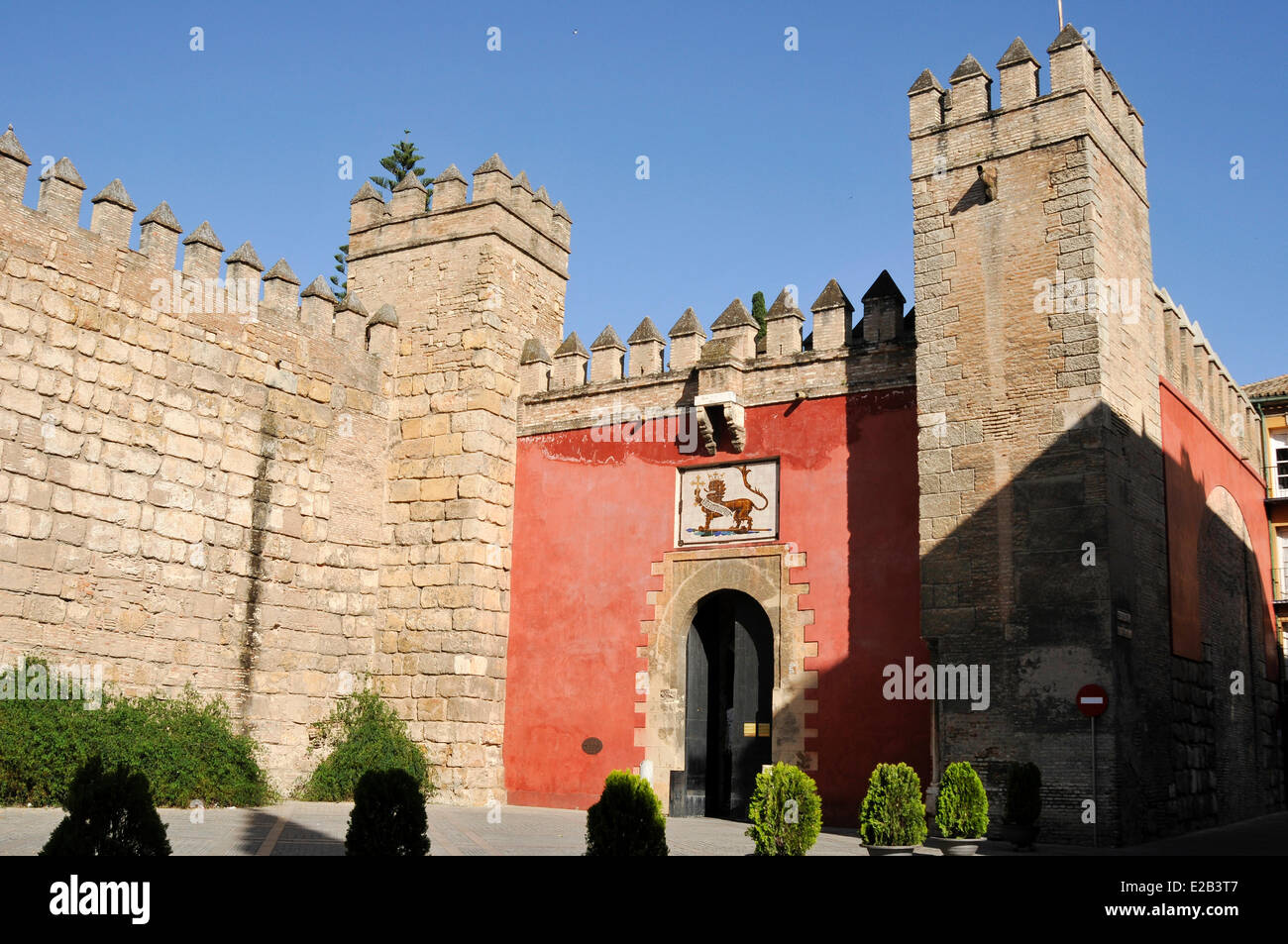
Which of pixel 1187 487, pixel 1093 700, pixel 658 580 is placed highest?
Result: pixel 1187 487

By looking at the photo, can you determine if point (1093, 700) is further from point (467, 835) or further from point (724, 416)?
point (467, 835)

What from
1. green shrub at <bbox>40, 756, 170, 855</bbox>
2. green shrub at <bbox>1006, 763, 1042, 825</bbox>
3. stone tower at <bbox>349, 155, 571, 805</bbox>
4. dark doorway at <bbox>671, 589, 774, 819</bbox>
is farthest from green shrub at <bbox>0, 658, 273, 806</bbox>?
green shrub at <bbox>1006, 763, 1042, 825</bbox>

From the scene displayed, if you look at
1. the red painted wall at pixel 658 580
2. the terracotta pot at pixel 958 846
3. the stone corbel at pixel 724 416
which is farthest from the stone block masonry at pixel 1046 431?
the stone corbel at pixel 724 416

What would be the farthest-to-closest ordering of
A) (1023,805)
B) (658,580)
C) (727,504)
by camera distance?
(658,580)
(727,504)
(1023,805)

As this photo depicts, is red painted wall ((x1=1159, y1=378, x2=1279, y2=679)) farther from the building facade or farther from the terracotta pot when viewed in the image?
the terracotta pot

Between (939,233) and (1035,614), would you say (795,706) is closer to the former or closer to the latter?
(1035,614)

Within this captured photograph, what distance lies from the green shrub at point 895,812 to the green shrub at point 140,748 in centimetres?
655

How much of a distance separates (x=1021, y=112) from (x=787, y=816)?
848 centimetres

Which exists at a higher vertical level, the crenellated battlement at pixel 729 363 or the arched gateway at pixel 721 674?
the crenellated battlement at pixel 729 363

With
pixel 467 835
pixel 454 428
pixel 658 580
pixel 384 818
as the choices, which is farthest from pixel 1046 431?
pixel 384 818

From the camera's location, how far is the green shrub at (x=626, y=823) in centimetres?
705

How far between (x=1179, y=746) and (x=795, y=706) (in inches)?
171

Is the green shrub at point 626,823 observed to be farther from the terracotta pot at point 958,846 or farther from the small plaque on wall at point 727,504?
the small plaque on wall at point 727,504

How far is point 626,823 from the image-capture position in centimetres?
708
